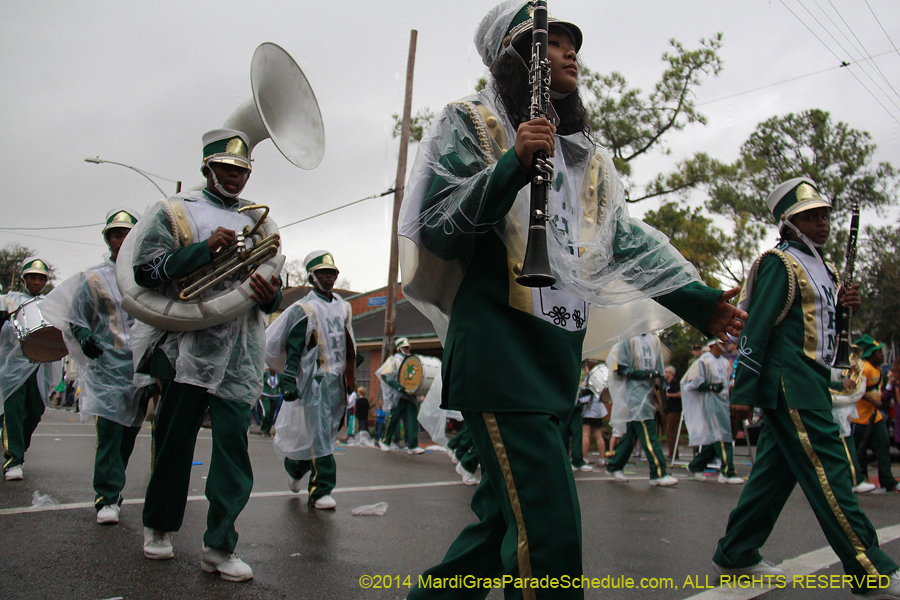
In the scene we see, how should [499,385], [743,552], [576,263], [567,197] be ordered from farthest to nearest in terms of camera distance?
[743,552], [567,197], [576,263], [499,385]

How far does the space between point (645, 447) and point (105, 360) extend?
6130 millimetres

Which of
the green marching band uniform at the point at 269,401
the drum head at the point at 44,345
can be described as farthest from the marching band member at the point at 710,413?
the green marching band uniform at the point at 269,401

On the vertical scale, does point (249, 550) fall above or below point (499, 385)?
below

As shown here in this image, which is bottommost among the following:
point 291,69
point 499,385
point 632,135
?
point 499,385

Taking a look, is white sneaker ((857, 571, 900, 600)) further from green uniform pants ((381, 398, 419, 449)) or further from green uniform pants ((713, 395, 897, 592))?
green uniform pants ((381, 398, 419, 449))

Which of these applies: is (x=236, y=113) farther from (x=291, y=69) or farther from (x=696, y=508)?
(x=696, y=508)

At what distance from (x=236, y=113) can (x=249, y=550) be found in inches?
109

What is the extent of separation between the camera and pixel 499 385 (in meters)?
2.11

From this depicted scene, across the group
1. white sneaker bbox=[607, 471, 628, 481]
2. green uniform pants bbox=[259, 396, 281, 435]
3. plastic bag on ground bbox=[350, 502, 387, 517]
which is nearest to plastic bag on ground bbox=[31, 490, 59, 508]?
plastic bag on ground bbox=[350, 502, 387, 517]

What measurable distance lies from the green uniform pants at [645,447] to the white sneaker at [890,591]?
5.18 m

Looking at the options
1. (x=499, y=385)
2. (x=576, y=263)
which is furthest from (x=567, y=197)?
(x=499, y=385)

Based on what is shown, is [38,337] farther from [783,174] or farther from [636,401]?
[783,174]

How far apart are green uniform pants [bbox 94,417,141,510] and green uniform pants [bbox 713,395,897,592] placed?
3.72m

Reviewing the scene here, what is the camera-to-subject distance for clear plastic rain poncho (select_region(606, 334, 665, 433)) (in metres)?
9.00
